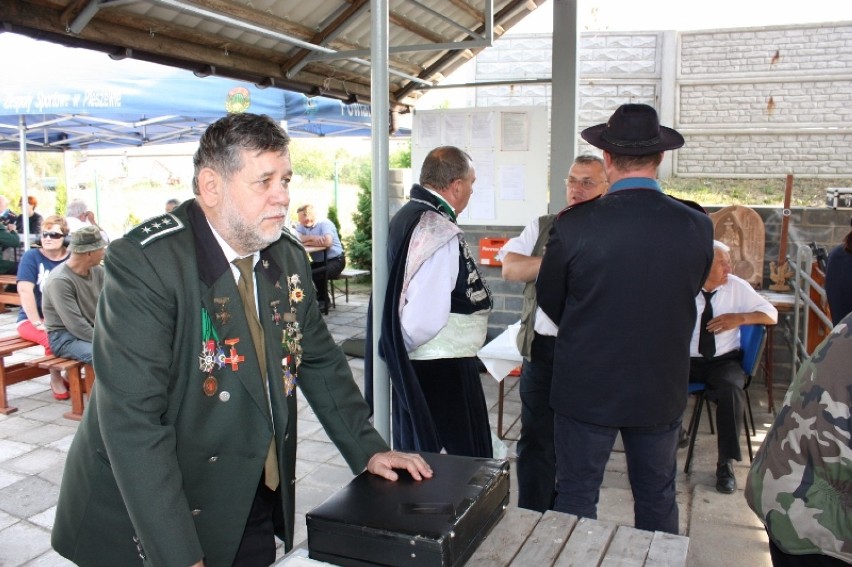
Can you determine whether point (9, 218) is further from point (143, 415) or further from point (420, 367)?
point (143, 415)

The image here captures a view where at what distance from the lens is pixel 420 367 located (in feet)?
10.3

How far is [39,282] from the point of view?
5.79 m

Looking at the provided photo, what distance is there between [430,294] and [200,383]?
1453mm

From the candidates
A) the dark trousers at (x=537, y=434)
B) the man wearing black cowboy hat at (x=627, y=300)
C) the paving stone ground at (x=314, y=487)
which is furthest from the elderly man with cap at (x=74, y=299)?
the man wearing black cowboy hat at (x=627, y=300)

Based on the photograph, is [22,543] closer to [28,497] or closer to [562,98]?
[28,497]

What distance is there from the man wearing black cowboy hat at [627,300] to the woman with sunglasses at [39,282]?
4.57 meters

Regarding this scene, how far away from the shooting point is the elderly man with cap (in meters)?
5.16

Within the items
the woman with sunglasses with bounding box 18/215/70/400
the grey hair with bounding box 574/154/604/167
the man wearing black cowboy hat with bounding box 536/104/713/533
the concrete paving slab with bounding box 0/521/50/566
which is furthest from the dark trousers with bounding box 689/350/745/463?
the woman with sunglasses with bounding box 18/215/70/400

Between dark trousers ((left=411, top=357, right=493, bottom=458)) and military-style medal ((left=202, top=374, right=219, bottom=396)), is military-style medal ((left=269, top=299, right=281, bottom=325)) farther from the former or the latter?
dark trousers ((left=411, top=357, right=493, bottom=458))

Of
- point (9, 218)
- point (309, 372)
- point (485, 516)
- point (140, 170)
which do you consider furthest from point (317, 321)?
point (140, 170)

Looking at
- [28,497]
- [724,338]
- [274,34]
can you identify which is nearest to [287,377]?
[274,34]

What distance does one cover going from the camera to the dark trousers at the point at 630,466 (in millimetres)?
2539

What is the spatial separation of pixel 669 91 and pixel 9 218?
10.2 metres

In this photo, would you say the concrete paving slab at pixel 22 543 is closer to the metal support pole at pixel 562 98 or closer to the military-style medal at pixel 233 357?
the military-style medal at pixel 233 357
